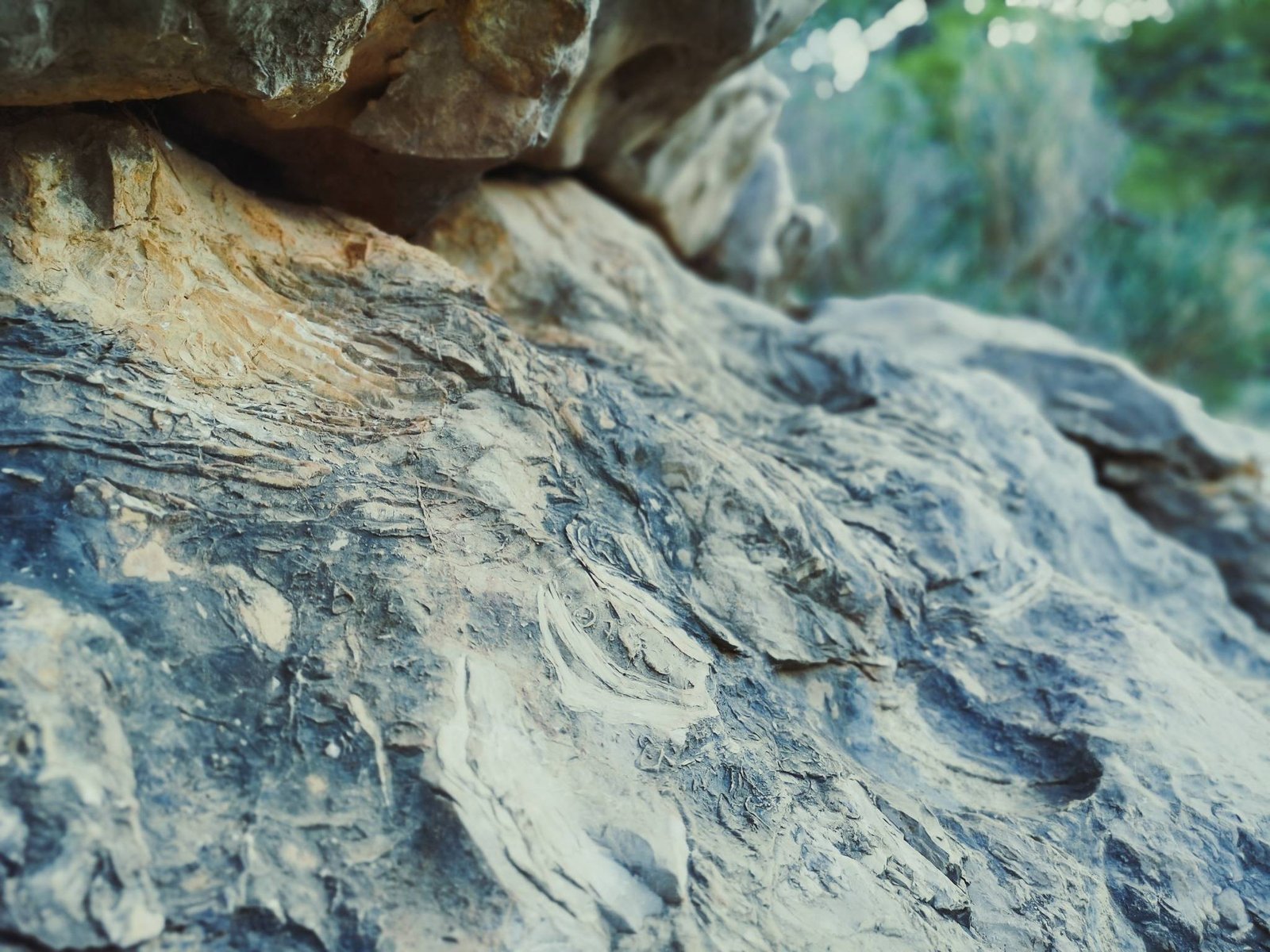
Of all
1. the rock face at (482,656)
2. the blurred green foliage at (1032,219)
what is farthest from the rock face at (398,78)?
the blurred green foliage at (1032,219)

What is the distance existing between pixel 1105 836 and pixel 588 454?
1.04m

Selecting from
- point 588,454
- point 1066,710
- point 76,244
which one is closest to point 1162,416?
point 1066,710

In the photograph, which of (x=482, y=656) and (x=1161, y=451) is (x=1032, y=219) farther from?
(x=482, y=656)

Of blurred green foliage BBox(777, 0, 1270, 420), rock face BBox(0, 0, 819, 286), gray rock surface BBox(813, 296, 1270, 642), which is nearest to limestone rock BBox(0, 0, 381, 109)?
rock face BBox(0, 0, 819, 286)

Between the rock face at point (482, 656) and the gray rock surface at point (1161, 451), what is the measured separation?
1.03 meters

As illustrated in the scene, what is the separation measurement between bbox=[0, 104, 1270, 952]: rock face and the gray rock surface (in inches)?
40.5

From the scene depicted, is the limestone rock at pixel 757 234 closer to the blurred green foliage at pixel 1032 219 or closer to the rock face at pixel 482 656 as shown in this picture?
the rock face at pixel 482 656

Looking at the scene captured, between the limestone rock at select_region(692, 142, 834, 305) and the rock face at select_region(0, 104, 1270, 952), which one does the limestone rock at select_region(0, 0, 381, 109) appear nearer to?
the rock face at select_region(0, 104, 1270, 952)

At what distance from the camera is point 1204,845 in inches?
60.3

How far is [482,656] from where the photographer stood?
1.29 m

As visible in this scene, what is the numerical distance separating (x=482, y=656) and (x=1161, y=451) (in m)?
2.62

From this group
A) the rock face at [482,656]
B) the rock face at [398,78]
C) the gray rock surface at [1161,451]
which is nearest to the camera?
the rock face at [482,656]

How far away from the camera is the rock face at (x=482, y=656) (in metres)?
1.07

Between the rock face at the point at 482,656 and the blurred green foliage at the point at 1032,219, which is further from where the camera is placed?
the blurred green foliage at the point at 1032,219
